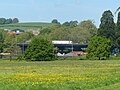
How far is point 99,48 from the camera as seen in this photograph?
4564 inches

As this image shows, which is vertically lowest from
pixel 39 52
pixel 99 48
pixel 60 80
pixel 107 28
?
pixel 60 80

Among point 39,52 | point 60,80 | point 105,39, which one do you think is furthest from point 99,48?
point 60,80

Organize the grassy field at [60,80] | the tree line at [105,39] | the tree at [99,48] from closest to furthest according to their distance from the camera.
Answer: the grassy field at [60,80], the tree at [99,48], the tree line at [105,39]

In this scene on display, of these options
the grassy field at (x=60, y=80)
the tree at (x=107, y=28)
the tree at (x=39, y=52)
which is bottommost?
the grassy field at (x=60, y=80)

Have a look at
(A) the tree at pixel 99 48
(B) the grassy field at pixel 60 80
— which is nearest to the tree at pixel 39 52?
(A) the tree at pixel 99 48

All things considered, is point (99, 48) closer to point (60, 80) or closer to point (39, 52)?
point (39, 52)

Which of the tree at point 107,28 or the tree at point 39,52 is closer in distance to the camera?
the tree at point 39,52

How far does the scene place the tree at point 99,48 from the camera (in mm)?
115125

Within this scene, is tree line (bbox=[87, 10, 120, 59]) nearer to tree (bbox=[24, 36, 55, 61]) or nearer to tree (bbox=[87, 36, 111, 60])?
tree (bbox=[87, 36, 111, 60])

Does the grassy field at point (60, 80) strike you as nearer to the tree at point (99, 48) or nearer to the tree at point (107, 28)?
the tree at point (99, 48)

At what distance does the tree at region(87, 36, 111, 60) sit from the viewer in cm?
11512

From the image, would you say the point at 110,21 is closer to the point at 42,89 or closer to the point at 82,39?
the point at 82,39

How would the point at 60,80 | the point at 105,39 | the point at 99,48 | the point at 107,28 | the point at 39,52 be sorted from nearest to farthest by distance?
the point at 60,80 < the point at 39,52 < the point at 99,48 < the point at 105,39 < the point at 107,28

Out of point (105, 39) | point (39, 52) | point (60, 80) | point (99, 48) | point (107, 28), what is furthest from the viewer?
point (107, 28)
